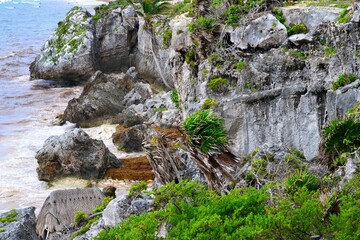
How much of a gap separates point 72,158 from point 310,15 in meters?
12.7

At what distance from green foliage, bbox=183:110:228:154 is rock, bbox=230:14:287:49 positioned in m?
6.49

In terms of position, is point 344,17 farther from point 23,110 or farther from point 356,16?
point 23,110

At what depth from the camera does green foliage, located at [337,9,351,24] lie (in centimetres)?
1986

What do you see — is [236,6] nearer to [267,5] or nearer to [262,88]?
[267,5]

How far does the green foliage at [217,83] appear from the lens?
73.9ft

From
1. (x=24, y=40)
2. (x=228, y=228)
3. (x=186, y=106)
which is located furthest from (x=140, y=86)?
(x=24, y=40)

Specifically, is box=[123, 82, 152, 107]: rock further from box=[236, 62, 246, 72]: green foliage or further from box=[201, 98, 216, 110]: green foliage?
box=[236, 62, 246, 72]: green foliage

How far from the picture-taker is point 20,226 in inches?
632

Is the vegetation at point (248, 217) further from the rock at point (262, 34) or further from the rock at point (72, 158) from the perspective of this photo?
the rock at point (72, 158)

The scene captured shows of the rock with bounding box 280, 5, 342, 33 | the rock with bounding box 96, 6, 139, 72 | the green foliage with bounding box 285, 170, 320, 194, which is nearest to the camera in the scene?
the green foliage with bounding box 285, 170, 320, 194

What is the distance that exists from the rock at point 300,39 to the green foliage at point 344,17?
121 cm

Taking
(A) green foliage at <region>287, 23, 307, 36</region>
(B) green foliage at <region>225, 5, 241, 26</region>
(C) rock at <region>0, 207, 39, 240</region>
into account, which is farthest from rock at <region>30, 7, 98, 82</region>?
(C) rock at <region>0, 207, 39, 240</region>

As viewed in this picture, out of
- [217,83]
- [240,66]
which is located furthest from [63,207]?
[240,66]

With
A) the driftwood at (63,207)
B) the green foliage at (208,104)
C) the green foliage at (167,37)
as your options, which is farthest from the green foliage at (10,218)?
the green foliage at (167,37)
